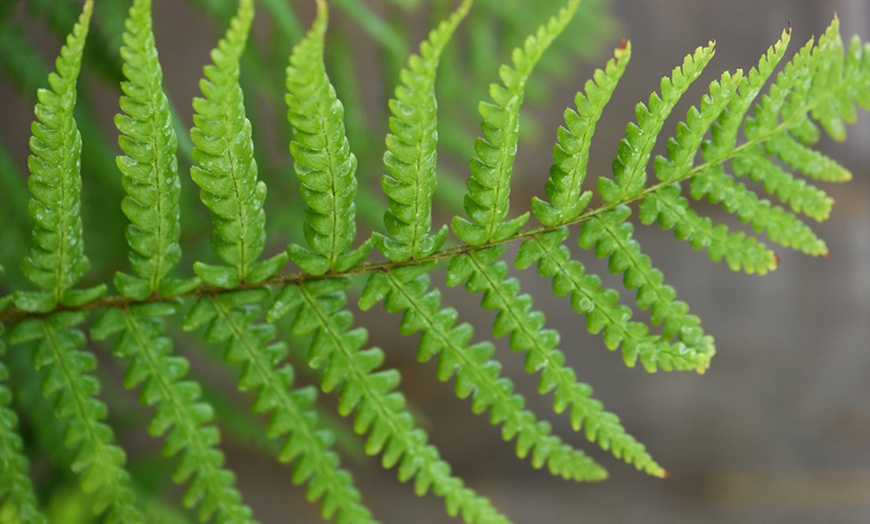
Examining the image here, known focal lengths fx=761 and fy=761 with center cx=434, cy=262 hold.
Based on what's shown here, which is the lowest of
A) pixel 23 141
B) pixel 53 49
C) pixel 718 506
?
pixel 23 141

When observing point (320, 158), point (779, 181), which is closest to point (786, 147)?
point (779, 181)

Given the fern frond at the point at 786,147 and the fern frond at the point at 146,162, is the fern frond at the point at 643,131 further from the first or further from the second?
the fern frond at the point at 146,162

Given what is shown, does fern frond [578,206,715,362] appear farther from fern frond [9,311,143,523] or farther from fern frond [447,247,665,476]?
fern frond [9,311,143,523]

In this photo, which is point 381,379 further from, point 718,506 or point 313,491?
point 718,506

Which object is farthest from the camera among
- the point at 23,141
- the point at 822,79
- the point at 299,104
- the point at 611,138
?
the point at 611,138

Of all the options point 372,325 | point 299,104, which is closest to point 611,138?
point 372,325

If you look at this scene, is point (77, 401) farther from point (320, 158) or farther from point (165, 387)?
point (320, 158)

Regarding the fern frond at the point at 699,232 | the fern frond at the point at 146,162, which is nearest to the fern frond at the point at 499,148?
the fern frond at the point at 699,232
